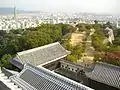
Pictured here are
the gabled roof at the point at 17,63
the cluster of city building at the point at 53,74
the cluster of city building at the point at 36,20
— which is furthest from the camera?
the cluster of city building at the point at 36,20

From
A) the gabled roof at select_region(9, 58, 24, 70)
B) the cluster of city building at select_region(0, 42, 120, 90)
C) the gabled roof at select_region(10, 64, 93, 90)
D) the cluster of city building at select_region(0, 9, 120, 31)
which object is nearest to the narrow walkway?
the cluster of city building at select_region(0, 42, 120, 90)

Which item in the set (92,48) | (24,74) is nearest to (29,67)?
(24,74)

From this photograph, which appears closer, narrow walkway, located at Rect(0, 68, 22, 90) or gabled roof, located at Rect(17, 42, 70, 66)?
narrow walkway, located at Rect(0, 68, 22, 90)

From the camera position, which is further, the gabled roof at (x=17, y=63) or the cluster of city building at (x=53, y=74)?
the gabled roof at (x=17, y=63)

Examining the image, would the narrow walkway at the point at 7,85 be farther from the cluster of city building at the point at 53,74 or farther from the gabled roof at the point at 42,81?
the gabled roof at the point at 42,81

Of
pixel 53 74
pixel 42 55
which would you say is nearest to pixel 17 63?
pixel 42 55

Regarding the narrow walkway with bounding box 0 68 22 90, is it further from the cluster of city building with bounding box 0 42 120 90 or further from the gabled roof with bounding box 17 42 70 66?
the gabled roof with bounding box 17 42 70 66

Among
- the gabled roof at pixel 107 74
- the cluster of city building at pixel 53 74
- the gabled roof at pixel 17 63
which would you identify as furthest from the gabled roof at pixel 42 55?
the gabled roof at pixel 107 74

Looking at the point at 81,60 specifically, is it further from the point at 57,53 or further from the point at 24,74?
the point at 24,74
